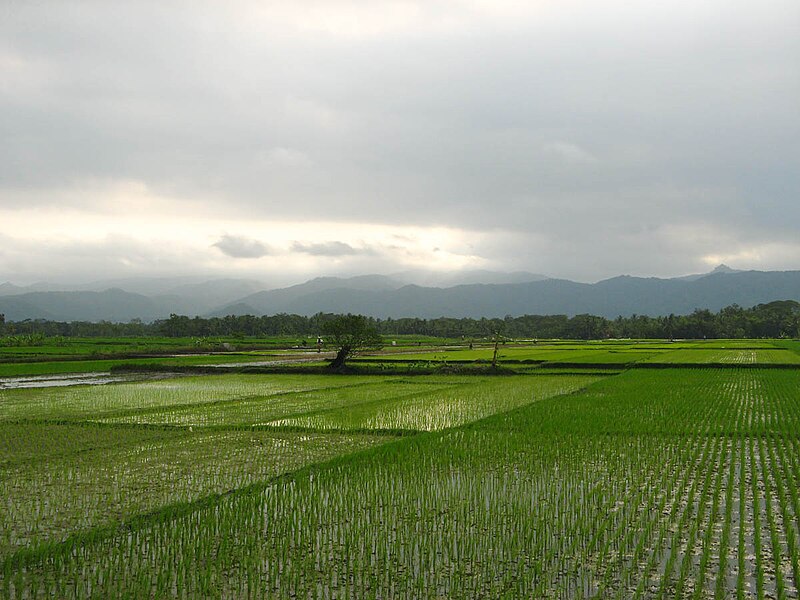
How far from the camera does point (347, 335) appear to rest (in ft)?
96.0

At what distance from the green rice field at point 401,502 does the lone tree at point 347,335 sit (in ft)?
43.8

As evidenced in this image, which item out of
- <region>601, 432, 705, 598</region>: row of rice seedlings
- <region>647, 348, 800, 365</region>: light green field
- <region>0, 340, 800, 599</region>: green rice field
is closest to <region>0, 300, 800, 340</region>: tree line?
<region>647, 348, 800, 365</region>: light green field

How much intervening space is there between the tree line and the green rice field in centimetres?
6028

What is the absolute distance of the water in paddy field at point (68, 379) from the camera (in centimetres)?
2285

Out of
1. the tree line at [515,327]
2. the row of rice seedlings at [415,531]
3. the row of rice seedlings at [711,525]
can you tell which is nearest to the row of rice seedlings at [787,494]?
the row of rice seedlings at [711,525]

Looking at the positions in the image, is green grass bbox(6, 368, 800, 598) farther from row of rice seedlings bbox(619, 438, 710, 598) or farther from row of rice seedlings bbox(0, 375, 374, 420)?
row of rice seedlings bbox(0, 375, 374, 420)

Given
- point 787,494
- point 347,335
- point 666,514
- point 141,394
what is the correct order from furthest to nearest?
point 347,335 < point 141,394 < point 787,494 < point 666,514

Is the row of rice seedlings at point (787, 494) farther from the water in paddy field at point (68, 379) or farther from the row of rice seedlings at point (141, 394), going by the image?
the water in paddy field at point (68, 379)

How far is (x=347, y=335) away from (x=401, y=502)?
72.4ft

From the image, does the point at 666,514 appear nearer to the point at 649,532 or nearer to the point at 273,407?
the point at 649,532

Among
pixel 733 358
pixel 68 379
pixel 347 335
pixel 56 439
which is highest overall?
pixel 347 335

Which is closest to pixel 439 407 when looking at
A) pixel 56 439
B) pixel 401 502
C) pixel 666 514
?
pixel 56 439

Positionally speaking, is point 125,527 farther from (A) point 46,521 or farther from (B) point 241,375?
(B) point 241,375

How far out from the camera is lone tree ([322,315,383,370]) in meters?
29.3
